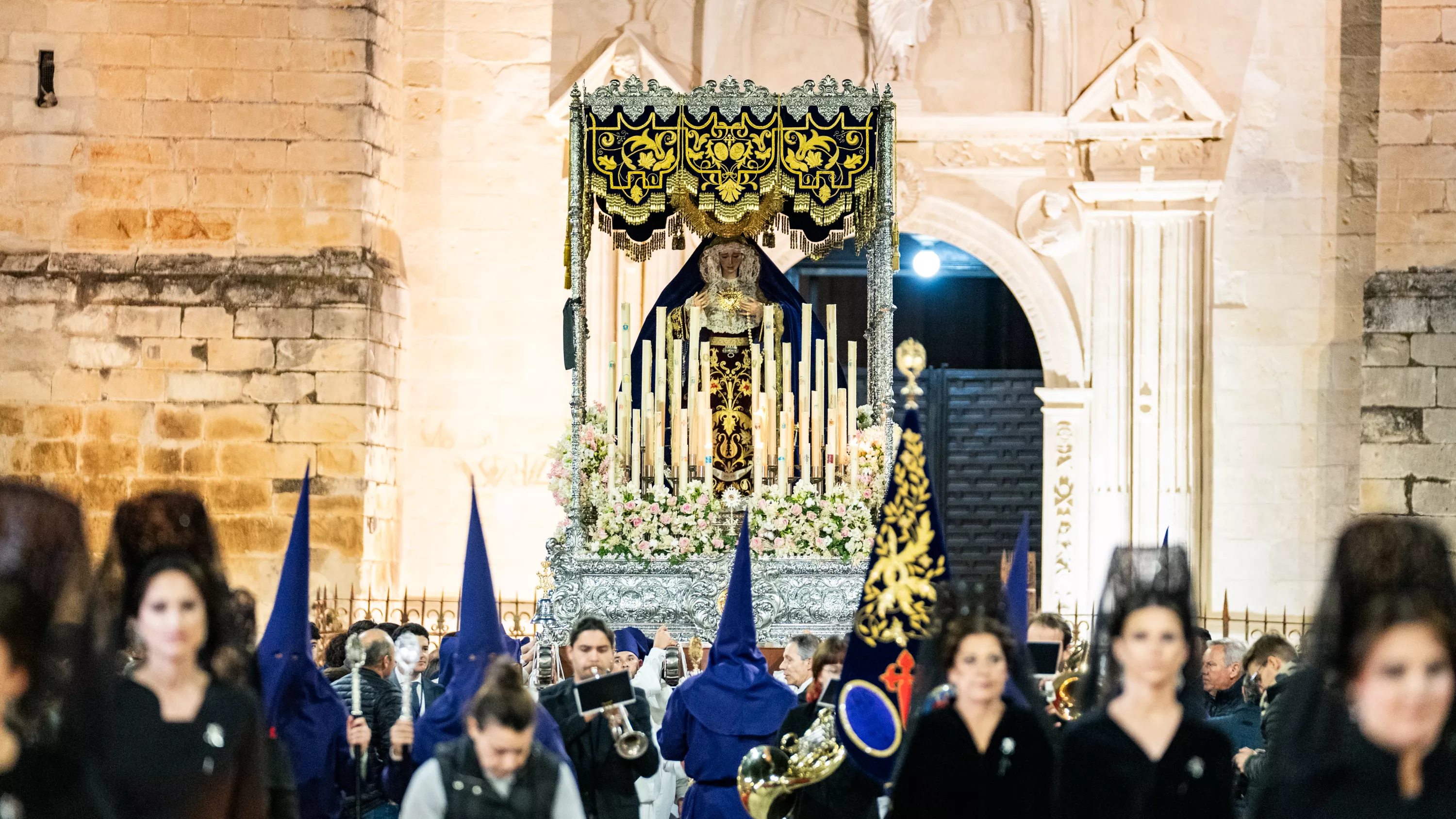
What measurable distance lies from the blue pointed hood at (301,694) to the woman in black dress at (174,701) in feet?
4.93

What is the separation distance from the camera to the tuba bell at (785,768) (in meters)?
5.72

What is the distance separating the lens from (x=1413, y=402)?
12.6 metres

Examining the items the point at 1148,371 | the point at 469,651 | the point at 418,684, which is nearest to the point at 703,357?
the point at 418,684

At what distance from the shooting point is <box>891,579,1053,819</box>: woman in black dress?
438 centimetres

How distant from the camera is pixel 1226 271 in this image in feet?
46.1

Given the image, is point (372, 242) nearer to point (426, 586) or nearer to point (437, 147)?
point (437, 147)

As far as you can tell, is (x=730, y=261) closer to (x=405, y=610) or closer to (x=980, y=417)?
(x=405, y=610)

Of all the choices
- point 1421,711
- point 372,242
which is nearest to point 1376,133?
point 372,242

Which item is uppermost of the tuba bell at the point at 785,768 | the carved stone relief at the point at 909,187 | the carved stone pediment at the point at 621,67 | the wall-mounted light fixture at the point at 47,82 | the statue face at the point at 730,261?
the carved stone pediment at the point at 621,67

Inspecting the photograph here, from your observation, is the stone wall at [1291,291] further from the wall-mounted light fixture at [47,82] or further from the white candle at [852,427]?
the wall-mounted light fixture at [47,82]

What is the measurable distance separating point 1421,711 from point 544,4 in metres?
11.5

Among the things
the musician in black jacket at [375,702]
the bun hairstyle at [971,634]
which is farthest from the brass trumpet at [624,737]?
the bun hairstyle at [971,634]

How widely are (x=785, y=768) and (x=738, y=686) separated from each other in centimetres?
111

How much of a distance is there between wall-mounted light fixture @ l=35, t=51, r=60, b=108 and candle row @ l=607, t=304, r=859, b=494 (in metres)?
5.20
